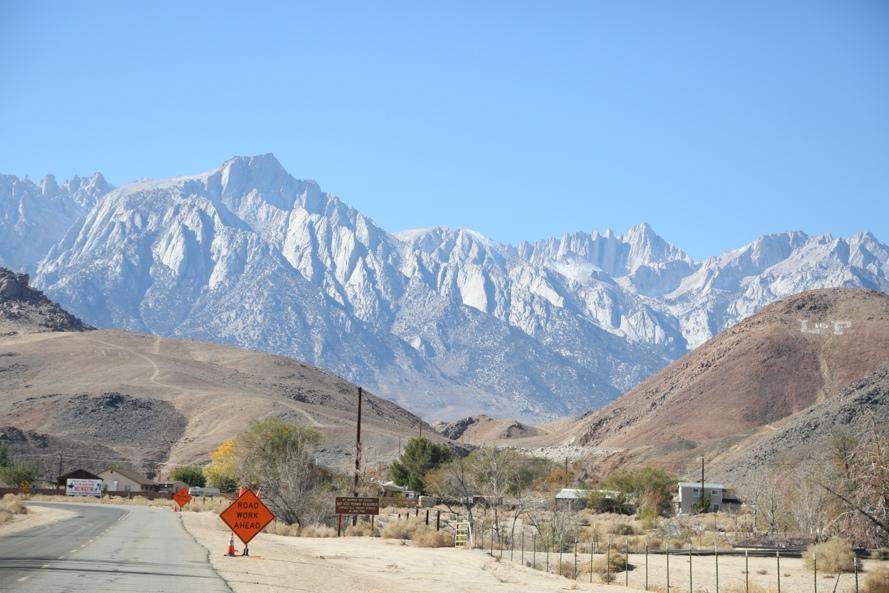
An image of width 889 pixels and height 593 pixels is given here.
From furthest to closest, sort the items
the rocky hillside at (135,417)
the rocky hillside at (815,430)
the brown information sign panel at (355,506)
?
the rocky hillside at (135,417) < the rocky hillside at (815,430) < the brown information sign panel at (355,506)

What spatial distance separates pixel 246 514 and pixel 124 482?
92623 millimetres

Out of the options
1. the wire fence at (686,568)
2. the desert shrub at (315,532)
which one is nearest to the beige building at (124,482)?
the desert shrub at (315,532)

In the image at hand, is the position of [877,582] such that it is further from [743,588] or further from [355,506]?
[355,506]

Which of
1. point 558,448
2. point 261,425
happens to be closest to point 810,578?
point 261,425

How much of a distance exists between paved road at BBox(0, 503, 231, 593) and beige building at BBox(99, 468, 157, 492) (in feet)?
227

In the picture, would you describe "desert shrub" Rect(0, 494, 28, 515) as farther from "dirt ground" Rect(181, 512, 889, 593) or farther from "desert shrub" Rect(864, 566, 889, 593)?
"desert shrub" Rect(864, 566, 889, 593)

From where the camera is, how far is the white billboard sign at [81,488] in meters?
105

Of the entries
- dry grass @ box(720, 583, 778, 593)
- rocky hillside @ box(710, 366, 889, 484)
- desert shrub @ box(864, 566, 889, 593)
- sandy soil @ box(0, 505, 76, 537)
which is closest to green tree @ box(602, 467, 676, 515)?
rocky hillside @ box(710, 366, 889, 484)

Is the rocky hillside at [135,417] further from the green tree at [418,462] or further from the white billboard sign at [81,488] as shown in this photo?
the white billboard sign at [81,488]

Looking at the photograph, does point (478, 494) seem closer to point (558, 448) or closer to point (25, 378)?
point (558, 448)

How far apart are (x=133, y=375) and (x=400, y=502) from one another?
11404cm

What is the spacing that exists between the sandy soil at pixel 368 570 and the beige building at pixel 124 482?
69.8m

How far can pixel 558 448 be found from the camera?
636 feet

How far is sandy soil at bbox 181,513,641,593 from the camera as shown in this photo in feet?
94.5
